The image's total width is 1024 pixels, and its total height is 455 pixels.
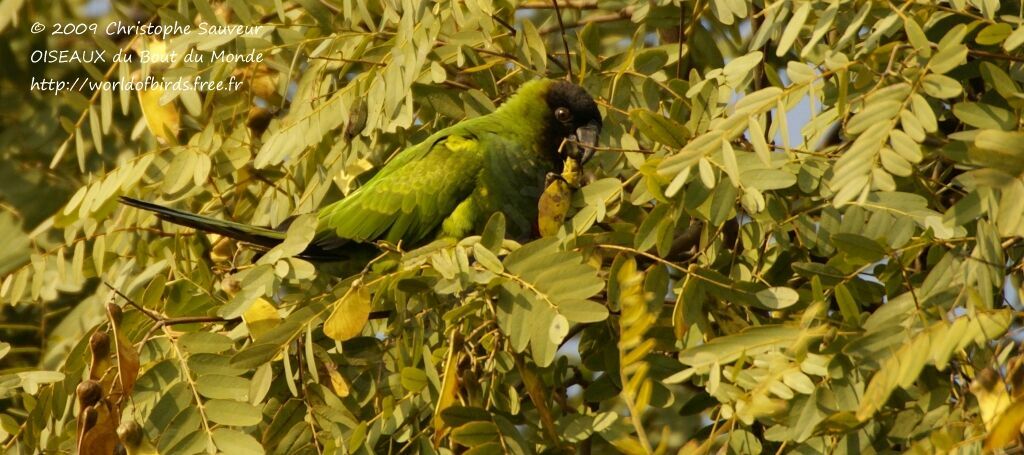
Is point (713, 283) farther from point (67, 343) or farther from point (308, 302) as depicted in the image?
point (67, 343)

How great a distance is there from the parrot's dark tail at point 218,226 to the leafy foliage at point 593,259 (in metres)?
0.09

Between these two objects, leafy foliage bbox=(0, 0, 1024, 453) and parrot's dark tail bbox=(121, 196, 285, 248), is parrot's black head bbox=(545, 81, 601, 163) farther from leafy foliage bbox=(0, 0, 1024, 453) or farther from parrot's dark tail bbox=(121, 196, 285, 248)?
parrot's dark tail bbox=(121, 196, 285, 248)

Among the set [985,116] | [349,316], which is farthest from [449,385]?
[985,116]

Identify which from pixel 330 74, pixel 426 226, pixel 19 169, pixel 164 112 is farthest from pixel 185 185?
pixel 19 169

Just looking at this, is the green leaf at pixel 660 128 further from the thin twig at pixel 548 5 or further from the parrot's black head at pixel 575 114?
the thin twig at pixel 548 5

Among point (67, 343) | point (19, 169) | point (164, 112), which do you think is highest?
point (164, 112)

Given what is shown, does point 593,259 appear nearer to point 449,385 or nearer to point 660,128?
point 660,128

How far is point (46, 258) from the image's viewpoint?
3838 mm

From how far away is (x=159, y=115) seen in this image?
4012 mm

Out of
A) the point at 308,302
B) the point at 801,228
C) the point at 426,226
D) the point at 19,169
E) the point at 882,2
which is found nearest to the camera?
the point at 882,2

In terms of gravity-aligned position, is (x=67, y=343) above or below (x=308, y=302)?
below

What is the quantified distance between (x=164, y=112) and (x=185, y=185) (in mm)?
348

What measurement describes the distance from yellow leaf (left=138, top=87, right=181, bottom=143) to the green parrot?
61 centimetres

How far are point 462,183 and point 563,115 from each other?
47cm
